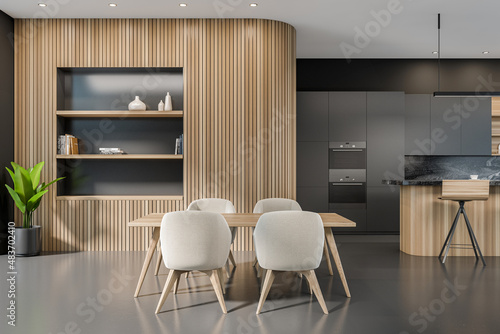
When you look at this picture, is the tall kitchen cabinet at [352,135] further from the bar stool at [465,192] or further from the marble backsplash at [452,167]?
the bar stool at [465,192]

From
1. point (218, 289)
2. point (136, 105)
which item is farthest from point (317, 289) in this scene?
point (136, 105)

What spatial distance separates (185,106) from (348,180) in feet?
9.88

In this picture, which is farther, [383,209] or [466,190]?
[383,209]

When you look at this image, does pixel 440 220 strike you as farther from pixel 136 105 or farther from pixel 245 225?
pixel 136 105

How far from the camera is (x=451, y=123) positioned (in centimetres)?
720

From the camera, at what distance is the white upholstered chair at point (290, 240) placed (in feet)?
9.96

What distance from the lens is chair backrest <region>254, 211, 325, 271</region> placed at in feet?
9.96

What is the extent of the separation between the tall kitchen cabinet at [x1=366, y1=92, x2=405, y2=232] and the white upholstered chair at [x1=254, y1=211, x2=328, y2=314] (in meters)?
4.24

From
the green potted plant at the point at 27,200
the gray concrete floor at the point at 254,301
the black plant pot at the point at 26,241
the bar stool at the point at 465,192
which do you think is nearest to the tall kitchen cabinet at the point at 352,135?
the bar stool at the point at 465,192

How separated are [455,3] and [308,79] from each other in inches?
111

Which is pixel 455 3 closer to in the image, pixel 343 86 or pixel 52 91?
pixel 343 86

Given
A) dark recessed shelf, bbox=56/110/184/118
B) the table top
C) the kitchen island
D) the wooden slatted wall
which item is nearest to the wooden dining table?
the table top

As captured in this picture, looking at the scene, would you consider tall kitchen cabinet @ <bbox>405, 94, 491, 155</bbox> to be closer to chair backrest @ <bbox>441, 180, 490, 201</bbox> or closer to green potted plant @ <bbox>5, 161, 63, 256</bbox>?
chair backrest @ <bbox>441, 180, 490, 201</bbox>

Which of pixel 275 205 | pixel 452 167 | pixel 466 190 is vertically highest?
pixel 452 167
